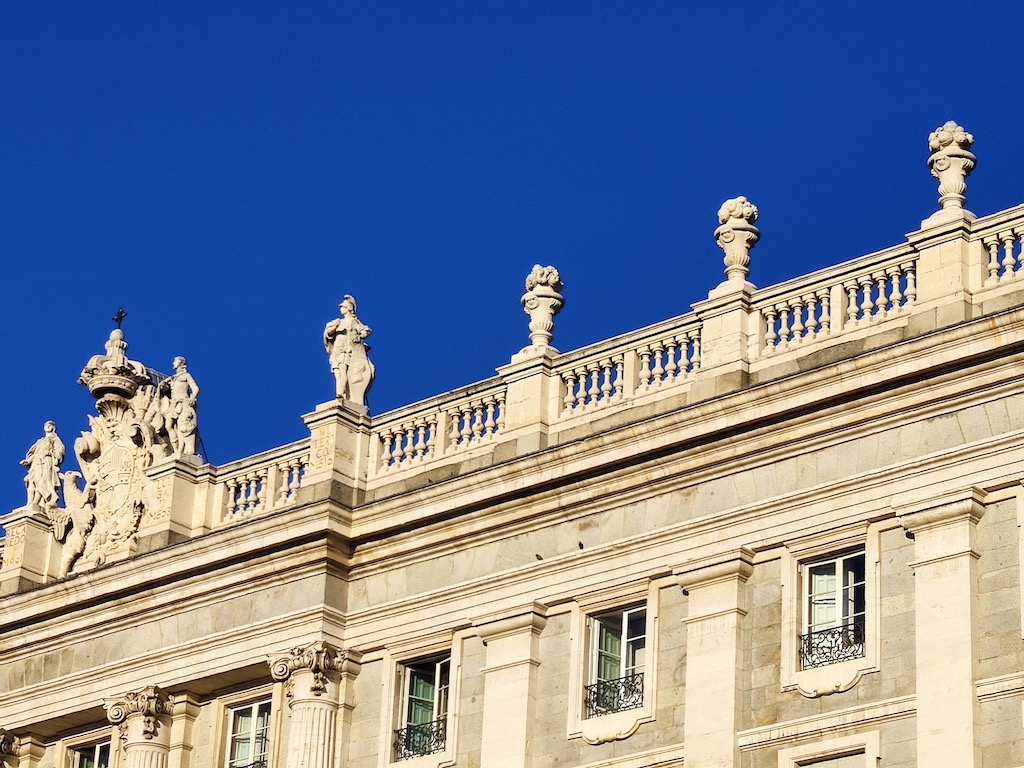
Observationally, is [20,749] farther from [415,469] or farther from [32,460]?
[415,469]

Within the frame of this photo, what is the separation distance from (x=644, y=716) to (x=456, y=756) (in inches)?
125

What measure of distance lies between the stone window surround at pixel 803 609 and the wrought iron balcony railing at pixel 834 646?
0.35 feet

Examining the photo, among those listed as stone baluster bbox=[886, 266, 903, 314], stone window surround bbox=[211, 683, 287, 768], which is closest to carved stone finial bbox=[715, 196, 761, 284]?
stone baluster bbox=[886, 266, 903, 314]

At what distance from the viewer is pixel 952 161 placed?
38.2m

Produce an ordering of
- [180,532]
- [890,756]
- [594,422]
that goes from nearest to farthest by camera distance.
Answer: [890,756], [594,422], [180,532]

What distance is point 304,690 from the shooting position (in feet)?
137

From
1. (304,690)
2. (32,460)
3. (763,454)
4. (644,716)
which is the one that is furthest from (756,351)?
(32,460)

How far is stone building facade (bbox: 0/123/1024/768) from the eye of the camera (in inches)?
1431

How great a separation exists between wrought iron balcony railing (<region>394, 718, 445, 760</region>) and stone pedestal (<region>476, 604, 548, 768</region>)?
107cm

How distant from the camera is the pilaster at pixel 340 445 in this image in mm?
43062

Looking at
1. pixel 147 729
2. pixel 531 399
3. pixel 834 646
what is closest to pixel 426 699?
pixel 531 399

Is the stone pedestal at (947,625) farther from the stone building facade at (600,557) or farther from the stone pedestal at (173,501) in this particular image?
the stone pedestal at (173,501)

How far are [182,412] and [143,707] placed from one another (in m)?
4.89

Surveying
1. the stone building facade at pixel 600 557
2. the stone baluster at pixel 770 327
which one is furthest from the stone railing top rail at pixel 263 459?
the stone baluster at pixel 770 327
